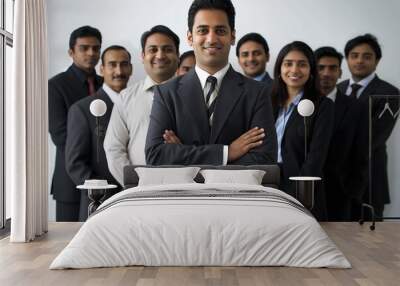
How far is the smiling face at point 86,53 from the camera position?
7.63m

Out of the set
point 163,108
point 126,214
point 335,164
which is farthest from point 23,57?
point 335,164

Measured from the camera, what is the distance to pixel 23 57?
247 inches

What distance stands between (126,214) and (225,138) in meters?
2.50

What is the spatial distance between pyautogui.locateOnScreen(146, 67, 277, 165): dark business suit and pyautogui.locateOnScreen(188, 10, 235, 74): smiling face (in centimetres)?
17

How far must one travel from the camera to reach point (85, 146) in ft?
24.7

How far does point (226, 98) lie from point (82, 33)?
6.46 feet

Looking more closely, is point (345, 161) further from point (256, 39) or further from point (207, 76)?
point (207, 76)

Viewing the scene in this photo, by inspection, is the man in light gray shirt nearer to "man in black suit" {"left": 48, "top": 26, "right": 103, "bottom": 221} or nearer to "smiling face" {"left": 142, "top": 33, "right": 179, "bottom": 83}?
"smiling face" {"left": 142, "top": 33, "right": 179, "bottom": 83}

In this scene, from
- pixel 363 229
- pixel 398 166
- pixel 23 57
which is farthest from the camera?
pixel 398 166

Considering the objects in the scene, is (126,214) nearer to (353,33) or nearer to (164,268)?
(164,268)

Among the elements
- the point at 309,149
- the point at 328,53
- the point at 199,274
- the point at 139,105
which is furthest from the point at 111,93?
the point at 199,274

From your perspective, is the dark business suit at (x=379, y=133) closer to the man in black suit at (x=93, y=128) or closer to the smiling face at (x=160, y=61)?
the smiling face at (x=160, y=61)

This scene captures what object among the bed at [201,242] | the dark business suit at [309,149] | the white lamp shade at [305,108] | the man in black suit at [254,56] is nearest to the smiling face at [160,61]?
the man in black suit at [254,56]

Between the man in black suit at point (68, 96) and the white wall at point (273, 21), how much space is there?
0.33 ft
